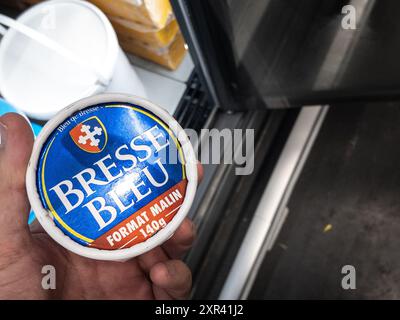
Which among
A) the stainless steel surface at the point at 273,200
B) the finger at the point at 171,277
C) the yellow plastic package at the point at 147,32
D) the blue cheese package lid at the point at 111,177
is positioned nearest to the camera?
the blue cheese package lid at the point at 111,177

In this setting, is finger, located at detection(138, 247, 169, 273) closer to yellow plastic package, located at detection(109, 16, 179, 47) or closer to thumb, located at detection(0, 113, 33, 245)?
thumb, located at detection(0, 113, 33, 245)

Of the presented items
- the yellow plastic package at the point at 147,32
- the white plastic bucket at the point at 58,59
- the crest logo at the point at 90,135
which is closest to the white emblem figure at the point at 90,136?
the crest logo at the point at 90,135

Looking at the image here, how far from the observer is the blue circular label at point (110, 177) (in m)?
0.63

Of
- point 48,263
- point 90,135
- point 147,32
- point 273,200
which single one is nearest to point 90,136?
point 90,135

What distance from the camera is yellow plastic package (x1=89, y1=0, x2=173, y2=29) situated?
2.77ft

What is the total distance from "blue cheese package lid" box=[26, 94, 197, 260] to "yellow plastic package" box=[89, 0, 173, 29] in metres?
0.26

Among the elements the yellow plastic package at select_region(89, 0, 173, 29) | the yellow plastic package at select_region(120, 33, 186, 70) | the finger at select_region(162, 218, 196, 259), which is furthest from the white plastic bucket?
the finger at select_region(162, 218, 196, 259)

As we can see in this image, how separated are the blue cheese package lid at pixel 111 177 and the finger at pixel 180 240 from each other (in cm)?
17

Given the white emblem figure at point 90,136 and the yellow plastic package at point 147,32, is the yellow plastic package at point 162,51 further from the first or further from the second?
the white emblem figure at point 90,136

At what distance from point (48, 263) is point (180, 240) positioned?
23cm

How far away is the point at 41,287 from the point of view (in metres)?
0.70
